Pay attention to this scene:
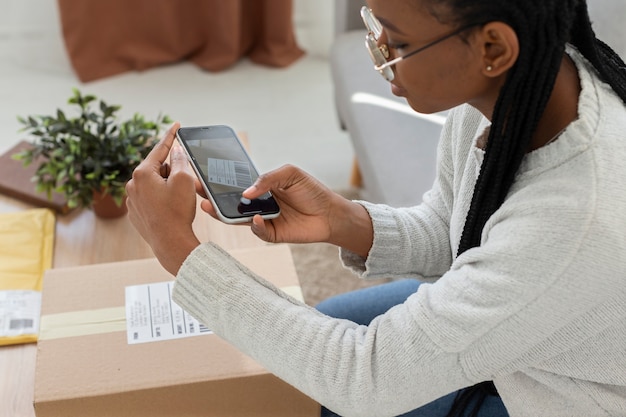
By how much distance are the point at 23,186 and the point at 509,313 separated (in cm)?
105

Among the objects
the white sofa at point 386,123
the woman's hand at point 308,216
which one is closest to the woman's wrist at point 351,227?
the woman's hand at point 308,216

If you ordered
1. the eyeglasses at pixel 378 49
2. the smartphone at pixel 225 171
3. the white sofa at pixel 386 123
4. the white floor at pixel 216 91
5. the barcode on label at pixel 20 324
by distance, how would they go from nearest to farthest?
the eyeglasses at pixel 378 49 < the smartphone at pixel 225 171 < the barcode on label at pixel 20 324 < the white sofa at pixel 386 123 < the white floor at pixel 216 91

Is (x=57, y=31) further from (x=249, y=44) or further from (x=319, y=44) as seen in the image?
(x=319, y=44)

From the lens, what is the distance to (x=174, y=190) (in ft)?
2.93

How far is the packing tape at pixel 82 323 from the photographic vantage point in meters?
0.99

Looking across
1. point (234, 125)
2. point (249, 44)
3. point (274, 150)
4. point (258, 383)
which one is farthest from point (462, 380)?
point (249, 44)

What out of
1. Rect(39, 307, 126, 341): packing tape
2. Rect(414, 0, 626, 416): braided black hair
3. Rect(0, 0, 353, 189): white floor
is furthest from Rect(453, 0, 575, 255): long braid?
Rect(0, 0, 353, 189): white floor

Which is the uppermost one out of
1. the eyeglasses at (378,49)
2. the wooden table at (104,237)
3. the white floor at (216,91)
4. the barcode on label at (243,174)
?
the eyeglasses at (378,49)

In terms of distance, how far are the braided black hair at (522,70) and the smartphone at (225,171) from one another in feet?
0.89

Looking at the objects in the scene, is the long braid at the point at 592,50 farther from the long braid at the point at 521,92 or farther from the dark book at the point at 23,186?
the dark book at the point at 23,186

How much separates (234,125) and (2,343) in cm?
148

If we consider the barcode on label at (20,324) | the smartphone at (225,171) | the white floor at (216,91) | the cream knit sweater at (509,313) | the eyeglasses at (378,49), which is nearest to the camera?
the cream knit sweater at (509,313)

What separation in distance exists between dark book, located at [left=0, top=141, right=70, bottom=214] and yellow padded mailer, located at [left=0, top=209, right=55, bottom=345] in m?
0.02

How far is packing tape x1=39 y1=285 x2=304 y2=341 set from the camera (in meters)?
0.99
